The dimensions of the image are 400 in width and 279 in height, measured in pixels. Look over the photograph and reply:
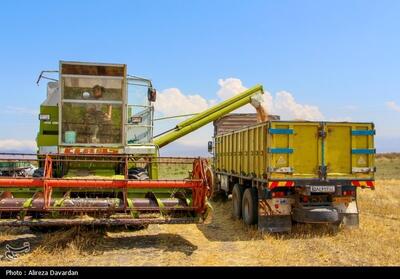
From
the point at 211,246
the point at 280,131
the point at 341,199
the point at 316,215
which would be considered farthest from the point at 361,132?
the point at 211,246

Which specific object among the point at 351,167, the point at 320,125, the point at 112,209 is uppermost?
the point at 320,125

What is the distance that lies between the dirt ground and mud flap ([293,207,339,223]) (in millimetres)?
341

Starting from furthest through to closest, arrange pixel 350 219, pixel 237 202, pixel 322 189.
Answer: pixel 237 202 → pixel 350 219 → pixel 322 189

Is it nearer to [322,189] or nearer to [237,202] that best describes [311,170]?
[322,189]

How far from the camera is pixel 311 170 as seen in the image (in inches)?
395

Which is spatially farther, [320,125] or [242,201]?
[242,201]

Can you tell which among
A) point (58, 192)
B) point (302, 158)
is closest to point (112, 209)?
point (58, 192)

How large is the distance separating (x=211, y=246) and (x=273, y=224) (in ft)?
5.95

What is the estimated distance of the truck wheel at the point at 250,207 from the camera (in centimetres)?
1091

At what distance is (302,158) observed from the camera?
394 inches

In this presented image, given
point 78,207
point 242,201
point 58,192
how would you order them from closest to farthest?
1. point 78,207
2. point 58,192
3. point 242,201

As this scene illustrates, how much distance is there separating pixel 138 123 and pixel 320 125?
3781mm

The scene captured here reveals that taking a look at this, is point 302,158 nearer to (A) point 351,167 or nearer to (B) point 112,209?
(A) point 351,167

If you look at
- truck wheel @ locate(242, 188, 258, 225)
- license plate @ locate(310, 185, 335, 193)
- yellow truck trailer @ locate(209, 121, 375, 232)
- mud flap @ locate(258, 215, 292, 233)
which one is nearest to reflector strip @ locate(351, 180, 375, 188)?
yellow truck trailer @ locate(209, 121, 375, 232)
